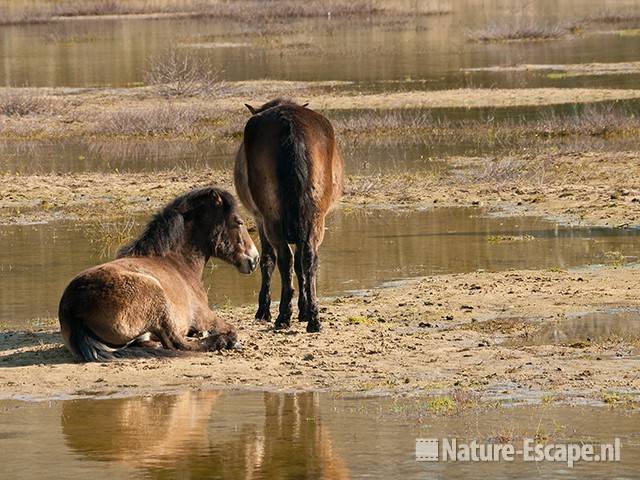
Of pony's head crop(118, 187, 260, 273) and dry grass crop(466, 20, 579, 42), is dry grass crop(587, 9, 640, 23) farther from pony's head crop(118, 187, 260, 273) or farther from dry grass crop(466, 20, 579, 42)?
pony's head crop(118, 187, 260, 273)

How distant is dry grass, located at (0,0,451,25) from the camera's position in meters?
65.9

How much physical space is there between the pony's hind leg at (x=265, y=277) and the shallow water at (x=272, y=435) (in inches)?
97.8

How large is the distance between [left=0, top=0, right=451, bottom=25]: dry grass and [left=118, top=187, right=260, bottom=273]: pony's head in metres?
53.9

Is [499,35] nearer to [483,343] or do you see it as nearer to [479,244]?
[479,244]

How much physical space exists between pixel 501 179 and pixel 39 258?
6.87 m

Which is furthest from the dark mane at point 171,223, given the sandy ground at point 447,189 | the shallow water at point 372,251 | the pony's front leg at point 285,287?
the sandy ground at point 447,189

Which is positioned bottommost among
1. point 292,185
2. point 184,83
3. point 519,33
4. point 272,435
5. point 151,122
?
point 272,435

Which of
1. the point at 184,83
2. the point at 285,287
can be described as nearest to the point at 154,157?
the point at 184,83

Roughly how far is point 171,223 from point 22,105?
19757 mm

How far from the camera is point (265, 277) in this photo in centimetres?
1196

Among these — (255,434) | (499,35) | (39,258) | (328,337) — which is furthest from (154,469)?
(499,35)

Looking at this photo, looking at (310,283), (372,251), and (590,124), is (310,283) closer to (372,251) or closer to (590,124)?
(372,251)

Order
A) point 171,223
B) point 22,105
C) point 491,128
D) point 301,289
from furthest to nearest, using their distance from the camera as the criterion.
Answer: point 22,105, point 491,128, point 301,289, point 171,223

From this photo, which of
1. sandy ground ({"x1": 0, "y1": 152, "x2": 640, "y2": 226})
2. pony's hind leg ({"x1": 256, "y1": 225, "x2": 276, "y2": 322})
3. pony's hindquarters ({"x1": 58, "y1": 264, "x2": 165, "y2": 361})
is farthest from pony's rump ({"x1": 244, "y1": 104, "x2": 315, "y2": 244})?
sandy ground ({"x1": 0, "y1": 152, "x2": 640, "y2": 226})
